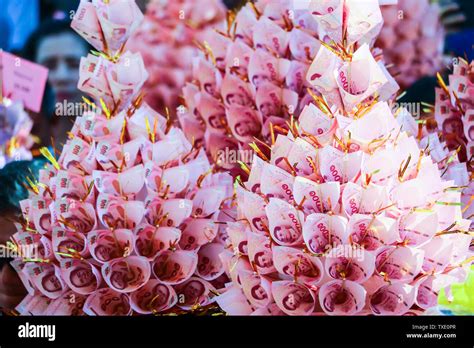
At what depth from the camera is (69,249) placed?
57.6 inches

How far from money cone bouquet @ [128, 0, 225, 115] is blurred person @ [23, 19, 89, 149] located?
12 cm

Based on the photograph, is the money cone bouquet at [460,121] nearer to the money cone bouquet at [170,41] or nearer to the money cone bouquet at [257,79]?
the money cone bouquet at [257,79]

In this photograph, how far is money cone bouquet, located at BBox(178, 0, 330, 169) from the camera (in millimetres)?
1542

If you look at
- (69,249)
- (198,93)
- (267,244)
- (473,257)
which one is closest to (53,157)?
(69,249)

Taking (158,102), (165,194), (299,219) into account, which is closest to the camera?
(299,219)

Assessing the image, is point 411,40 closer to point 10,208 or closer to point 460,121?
point 460,121

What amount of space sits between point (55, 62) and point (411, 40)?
685 millimetres

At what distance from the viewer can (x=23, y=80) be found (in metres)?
1.80

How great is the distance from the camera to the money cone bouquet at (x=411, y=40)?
1.68 m

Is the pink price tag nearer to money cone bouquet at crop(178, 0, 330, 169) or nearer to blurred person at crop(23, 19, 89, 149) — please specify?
blurred person at crop(23, 19, 89, 149)

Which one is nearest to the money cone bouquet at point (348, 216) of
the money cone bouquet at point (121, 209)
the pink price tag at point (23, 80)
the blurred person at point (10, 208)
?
the money cone bouquet at point (121, 209)

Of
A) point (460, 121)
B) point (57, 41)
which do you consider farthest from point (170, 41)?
point (460, 121)
